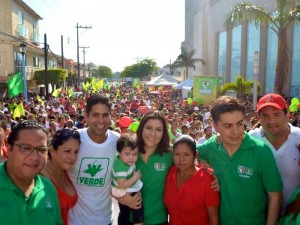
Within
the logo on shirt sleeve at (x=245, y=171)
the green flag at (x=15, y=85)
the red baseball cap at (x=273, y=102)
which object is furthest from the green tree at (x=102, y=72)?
the logo on shirt sleeve at (x=245, y=171)

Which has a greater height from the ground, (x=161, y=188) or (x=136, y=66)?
(x=136, y=66)

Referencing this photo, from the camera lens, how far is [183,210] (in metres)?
3.31

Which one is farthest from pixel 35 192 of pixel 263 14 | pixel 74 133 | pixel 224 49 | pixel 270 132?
pixel 224 49

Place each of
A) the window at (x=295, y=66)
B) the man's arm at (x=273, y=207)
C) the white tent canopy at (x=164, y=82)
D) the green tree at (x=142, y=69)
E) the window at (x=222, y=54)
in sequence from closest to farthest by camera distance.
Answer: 1. the man's arm at (x=273, y=207)
2. the window at (x=295, y=66)
3. the white tent canopy at (x=164, y=82)
4. the window at (x=222, y=54)
5. the green tree at (x=142, y=69)

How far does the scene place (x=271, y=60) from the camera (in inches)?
1043

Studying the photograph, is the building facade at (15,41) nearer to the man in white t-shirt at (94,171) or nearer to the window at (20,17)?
the window at (20,17)

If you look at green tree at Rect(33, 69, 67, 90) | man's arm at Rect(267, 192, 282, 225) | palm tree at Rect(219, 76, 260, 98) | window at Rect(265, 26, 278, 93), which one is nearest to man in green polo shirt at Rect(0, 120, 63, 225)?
man's arm at Rect(267, 192, 282, 225)

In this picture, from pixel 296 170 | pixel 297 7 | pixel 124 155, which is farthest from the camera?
pixel 297 7

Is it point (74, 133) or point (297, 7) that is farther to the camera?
point (297, 7)

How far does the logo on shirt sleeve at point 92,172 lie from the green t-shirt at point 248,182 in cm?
121

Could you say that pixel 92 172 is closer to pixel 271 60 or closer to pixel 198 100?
pixel 198 100

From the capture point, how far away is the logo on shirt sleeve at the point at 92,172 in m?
3.53

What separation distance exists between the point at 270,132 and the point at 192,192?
0.95 m

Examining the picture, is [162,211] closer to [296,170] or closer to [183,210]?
[183,210]
